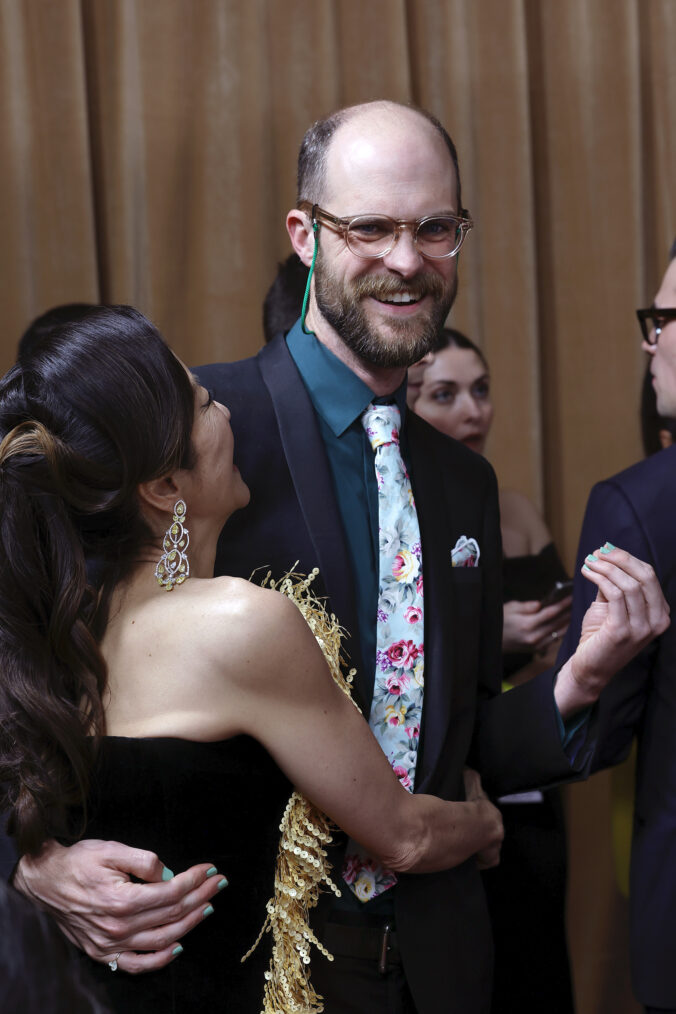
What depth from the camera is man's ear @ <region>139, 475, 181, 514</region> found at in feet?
4.31

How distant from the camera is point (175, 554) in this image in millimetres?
1316

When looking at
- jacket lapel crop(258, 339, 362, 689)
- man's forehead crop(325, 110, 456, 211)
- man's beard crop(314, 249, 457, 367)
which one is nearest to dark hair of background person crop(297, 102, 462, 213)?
man's forehead crop(325, 110, 456, 211)

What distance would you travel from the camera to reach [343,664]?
56.6 inches

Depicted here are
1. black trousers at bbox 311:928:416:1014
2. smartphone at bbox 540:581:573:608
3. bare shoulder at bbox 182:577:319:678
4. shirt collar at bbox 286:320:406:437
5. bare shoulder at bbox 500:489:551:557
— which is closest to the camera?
bare shoulder at bbox 182:577:319:678

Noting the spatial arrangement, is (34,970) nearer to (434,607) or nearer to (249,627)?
(249,627)

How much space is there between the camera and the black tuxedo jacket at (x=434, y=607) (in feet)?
4.87

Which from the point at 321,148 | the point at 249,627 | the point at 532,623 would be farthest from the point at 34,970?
the point at 532,623

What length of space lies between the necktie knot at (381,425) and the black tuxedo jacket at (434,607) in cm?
6

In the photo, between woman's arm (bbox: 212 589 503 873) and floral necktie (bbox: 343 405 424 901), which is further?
floral necktie (bbox: 343 405 424 901)

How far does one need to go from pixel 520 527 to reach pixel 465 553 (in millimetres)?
1193

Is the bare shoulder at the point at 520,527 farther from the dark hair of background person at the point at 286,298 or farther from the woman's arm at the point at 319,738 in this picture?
the woman's arm at the point at 319,738

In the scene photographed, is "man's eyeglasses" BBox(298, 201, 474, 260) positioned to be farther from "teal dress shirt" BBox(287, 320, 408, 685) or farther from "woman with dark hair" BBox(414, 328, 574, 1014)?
"woman with dark hair" BBox(414, 328, 574, 1014)

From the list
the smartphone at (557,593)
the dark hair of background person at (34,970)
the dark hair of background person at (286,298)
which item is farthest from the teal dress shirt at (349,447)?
the smartphone at (557,593)

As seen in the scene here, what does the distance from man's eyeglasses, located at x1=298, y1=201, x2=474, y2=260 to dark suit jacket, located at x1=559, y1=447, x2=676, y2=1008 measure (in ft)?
1.68
